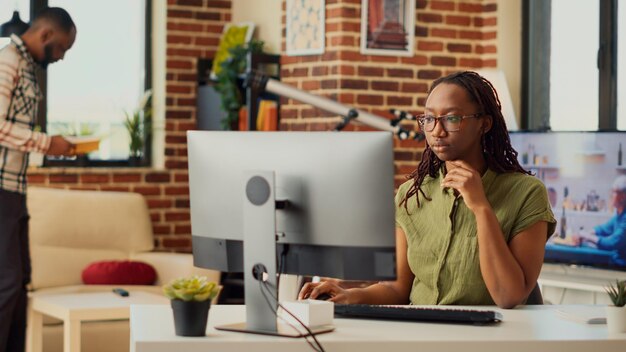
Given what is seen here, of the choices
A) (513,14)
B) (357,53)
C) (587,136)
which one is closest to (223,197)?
(587,136)

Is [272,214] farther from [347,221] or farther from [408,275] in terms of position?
[408,275]

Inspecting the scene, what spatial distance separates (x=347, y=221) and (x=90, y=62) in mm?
4545

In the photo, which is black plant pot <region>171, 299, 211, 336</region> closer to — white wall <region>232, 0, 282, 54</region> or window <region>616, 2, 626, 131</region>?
window <region>616, 2, 626, 131</region>

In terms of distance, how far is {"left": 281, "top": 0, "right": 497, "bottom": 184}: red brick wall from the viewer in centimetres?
569

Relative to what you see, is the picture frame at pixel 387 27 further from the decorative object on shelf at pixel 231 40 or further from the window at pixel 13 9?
the window at pixel 13 9

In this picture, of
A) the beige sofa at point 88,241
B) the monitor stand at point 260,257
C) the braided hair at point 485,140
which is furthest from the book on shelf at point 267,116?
the monitor stand at point 260,257

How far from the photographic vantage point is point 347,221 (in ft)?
7.96

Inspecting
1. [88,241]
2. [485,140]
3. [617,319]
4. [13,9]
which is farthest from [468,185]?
[13,9]

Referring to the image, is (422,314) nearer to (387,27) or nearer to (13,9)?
(387,27)

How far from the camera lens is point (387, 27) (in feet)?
18.9

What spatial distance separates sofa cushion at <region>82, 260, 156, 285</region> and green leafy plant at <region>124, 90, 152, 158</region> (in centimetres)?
111

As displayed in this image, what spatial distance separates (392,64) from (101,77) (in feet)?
6.30

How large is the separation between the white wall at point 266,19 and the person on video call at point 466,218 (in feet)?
11.2

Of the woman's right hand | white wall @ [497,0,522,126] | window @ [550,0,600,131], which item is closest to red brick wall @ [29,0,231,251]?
white wall @ [497,0,522,126]
